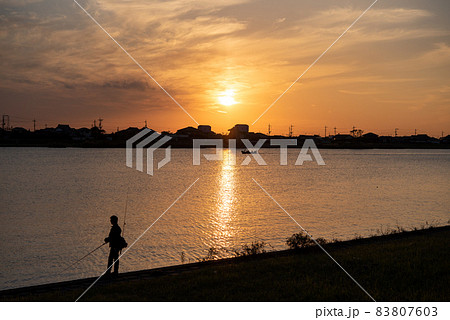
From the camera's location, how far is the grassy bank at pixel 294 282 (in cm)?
1110

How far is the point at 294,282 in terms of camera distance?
1230 cm

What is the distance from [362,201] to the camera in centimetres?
5166

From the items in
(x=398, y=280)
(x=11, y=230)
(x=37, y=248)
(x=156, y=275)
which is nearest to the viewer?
(x=398, y=280)

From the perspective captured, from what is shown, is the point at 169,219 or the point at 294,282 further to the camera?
the point at 169,219

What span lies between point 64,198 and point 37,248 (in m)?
28.0

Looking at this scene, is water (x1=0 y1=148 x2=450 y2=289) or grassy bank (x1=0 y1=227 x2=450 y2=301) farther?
water (x1=0 y1=148 x2=450 y2=289)

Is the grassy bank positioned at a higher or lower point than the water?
higher

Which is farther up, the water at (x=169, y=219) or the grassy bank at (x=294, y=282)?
the grassy bank at (x=294, y=282)

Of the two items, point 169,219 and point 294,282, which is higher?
point 294,282

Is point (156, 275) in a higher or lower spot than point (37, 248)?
higher

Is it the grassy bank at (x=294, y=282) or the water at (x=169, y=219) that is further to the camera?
the water at (x=169, y=219)

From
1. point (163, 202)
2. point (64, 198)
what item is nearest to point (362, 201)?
point (163, 202)

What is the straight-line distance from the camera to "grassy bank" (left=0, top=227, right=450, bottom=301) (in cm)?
1110
